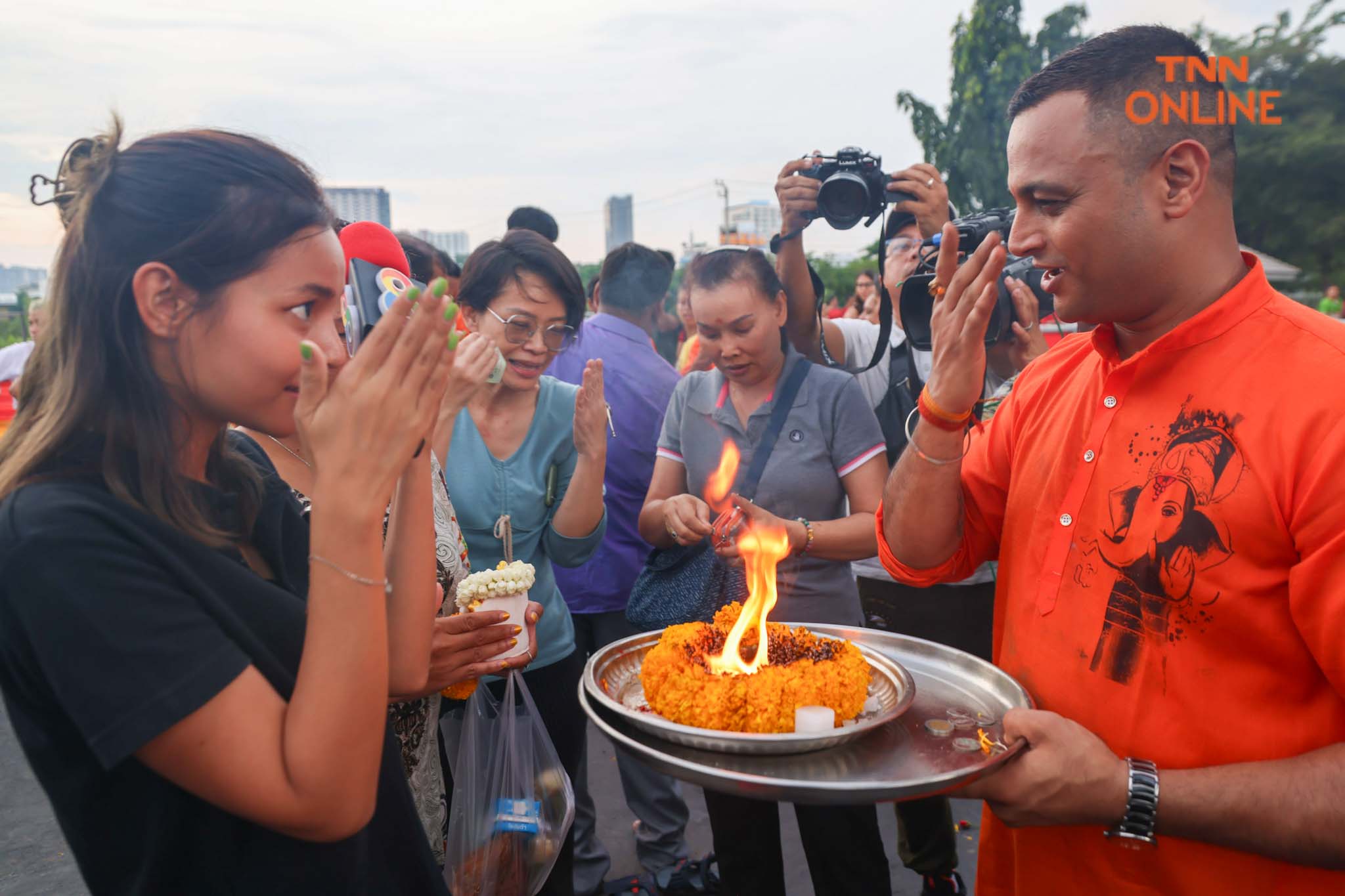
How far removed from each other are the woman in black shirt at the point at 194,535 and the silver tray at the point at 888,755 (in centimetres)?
56

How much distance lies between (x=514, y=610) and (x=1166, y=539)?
1806 millimetres

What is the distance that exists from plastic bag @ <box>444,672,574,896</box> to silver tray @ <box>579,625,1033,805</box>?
84 centimetres

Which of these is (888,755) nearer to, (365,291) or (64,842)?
(365,291)

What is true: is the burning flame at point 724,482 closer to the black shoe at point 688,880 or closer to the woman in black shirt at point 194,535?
the woman in black shirt at point 194,535

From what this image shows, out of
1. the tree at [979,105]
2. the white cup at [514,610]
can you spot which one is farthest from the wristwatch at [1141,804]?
the tree at [979,105]

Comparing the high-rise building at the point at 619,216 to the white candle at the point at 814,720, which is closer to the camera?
the white candle at the point at 814,720

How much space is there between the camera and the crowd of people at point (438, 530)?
1341 mm

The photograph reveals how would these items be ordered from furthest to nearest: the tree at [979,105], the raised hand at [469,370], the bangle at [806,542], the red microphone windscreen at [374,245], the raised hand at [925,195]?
the tree at [979,105] < the raised hand at [925,195] < the bangle at [806,542] < the raised hand at [469,370] < the red microphone windscreen at [374,245]

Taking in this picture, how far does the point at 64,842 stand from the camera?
3879 mm

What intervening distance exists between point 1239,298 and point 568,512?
2369mm

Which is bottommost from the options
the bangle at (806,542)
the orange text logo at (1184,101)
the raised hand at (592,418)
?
the bangle at (806,542)

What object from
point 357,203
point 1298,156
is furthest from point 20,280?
point 1298,156

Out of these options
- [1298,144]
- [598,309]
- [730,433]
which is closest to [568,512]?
[730,433]

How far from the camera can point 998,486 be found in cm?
235
